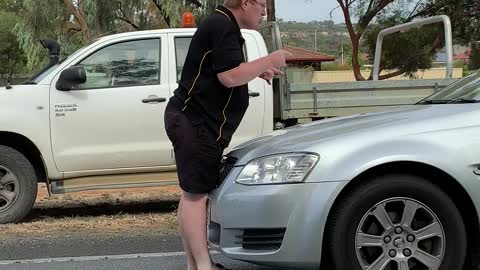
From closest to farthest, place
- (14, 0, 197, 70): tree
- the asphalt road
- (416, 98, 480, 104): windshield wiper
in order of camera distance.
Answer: (416, 98, 480, 104): windshield wiper → the asphalt road → (14, 0, 197, 70): tree

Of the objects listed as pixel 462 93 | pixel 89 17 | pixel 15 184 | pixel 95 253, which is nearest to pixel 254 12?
pixel 462 93

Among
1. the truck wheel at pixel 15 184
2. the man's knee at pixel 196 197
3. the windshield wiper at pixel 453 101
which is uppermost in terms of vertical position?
the windshield wiper at pixel 453 101

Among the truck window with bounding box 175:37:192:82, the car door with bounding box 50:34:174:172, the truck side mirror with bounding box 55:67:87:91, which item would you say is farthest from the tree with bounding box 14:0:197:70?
the truck side mirror with bounding box 55:67:87:91

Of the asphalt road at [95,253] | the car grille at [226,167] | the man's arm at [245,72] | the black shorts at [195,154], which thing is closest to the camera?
the man's arm at [245,72]

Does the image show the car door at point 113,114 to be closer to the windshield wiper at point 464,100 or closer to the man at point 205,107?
the man at point 205,107

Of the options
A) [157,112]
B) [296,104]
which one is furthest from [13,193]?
[296,104]

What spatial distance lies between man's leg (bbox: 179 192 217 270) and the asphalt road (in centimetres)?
64

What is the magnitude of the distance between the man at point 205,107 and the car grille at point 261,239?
0.99 ft

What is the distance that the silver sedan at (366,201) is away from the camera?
3432 mm

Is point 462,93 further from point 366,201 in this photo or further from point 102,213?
point 102,213

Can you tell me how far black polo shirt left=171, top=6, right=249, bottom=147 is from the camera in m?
3.56

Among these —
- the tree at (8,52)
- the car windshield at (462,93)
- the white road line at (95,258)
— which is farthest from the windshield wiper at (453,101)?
the tree at (8,52)

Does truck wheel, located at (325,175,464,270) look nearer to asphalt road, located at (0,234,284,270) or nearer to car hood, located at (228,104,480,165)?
car hood, located at (228,104,480,165)

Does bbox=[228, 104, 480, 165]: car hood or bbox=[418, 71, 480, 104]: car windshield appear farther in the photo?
bbox=[418, 71, 480, 104]: car windshield
